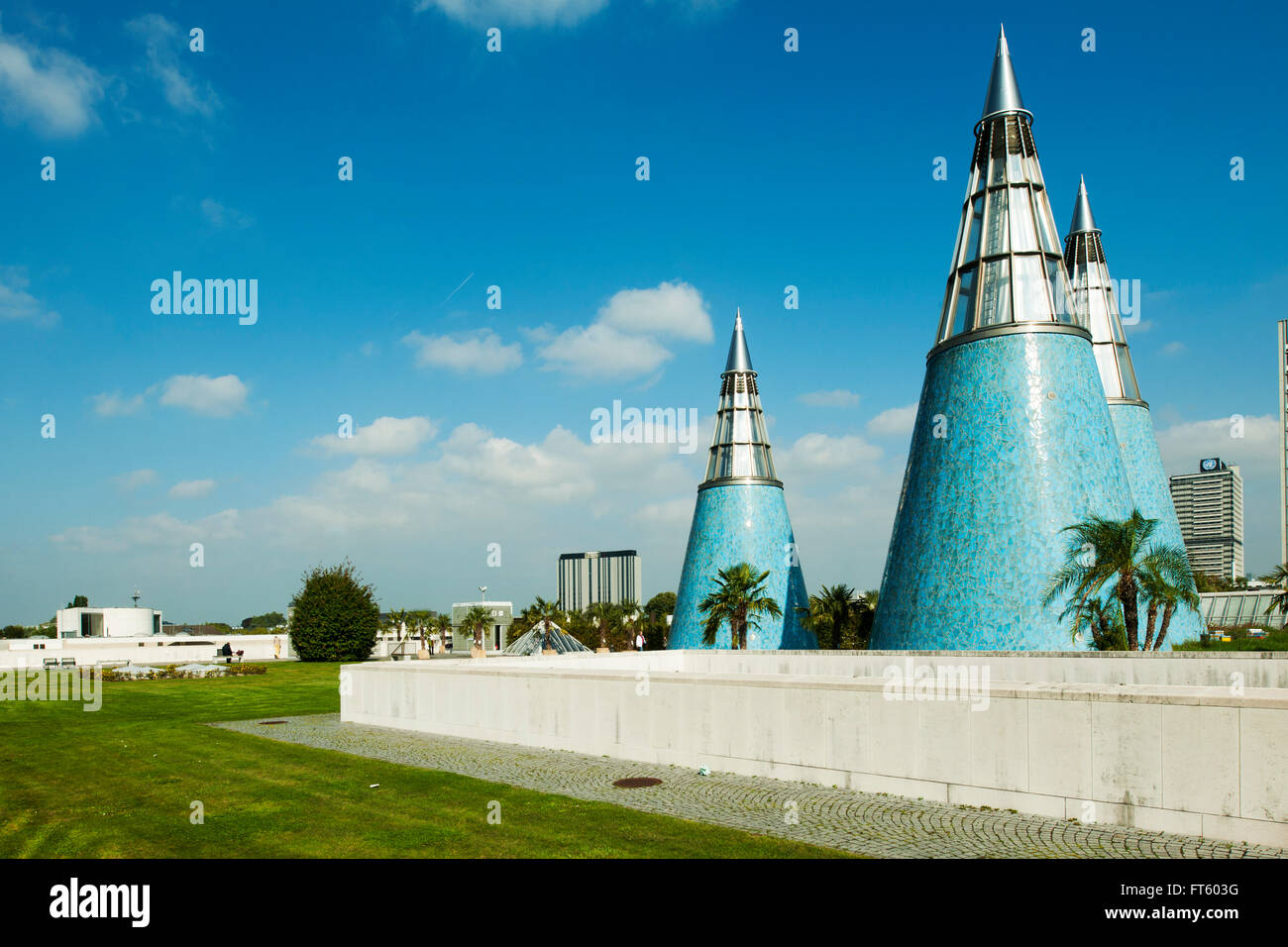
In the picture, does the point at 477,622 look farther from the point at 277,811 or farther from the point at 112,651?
the point at 277,811

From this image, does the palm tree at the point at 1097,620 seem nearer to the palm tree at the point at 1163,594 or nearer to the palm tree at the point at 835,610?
the palm tree at the point at 1163,594

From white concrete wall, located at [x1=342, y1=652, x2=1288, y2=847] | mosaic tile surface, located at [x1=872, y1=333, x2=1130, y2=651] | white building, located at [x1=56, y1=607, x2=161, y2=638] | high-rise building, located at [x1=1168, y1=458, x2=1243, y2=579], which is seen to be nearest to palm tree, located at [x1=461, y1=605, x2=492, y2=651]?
mosaic tile surface, located at [x1=872, y1=333, x2=1130, y2=651]

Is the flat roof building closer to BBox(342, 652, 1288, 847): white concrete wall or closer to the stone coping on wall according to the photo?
BBox(342, 652, 1288, 847): white concrete wall

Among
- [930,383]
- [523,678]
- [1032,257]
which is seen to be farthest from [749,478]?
[523,678]

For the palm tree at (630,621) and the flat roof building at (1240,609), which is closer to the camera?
the flat roof building at (1240,609)

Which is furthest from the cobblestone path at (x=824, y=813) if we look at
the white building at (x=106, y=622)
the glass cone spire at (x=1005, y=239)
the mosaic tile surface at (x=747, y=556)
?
the white building at (x=106, y=622)

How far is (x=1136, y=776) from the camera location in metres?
9.49

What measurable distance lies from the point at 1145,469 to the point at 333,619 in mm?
48440

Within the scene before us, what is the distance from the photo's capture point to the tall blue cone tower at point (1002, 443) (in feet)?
70.2

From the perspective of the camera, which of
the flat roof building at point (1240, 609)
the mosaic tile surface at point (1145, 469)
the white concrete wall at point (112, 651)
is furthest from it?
the white concrete wall at point (112, 651)

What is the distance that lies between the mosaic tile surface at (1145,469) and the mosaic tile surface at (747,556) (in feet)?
44.8

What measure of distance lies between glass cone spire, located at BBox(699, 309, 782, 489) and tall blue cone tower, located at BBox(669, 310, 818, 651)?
0.05 metres

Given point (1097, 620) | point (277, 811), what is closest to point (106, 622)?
point (277, 811)

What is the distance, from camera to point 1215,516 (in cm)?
19150
